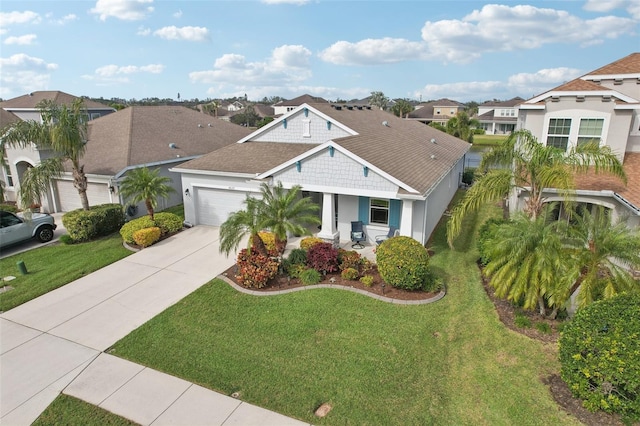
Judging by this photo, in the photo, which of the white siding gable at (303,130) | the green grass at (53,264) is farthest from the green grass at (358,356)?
the white siding gable at (303,130)

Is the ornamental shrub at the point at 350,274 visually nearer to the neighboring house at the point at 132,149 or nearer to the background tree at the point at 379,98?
the neighboring house at the point at 132,149

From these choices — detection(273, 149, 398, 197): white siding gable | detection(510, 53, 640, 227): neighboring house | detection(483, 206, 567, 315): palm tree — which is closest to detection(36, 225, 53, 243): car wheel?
detection(273, 149, 398, 197): white siding gable

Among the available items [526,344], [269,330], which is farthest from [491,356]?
[269,330]

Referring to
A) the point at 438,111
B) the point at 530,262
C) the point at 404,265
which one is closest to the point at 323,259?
the point at 404,265

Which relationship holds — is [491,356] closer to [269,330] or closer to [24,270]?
[269,330]

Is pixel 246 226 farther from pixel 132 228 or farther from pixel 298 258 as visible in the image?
pixel 132 228

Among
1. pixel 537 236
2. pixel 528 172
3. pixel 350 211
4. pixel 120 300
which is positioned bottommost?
pixel 120 300

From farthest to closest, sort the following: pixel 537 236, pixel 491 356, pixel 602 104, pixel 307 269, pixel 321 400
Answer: pixel 602 104 → pixel 307 269 → pixel 537 236 → pixel 491 356 → pixel 321 400
